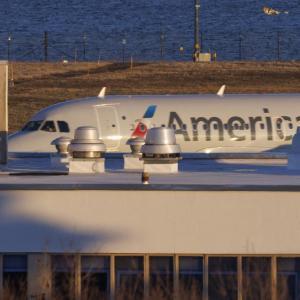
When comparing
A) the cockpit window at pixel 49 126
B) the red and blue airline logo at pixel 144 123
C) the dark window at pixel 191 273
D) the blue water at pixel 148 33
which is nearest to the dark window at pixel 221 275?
the dark window at pixel 191 273

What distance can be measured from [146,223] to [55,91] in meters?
47.6

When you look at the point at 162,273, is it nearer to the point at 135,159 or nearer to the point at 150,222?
the point at 150,222

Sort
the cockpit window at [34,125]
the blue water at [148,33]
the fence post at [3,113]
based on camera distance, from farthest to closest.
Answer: the blue water at [148,33] < the cockpit window at [34,125] < the fence post at [3,113]

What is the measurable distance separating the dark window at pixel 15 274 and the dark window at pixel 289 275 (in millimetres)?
3324

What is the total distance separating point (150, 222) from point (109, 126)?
16663 millimetres

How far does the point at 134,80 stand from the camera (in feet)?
226

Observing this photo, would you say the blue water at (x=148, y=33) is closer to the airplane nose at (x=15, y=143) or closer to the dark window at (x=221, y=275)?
the airplane nose at (x=15, y=143)

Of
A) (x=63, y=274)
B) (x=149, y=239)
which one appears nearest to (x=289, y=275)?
(x=149, y=239)

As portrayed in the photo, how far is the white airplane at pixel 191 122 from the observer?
35188 millimetres

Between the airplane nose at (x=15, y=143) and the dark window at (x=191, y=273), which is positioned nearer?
the dark window at (x=191, y=273)

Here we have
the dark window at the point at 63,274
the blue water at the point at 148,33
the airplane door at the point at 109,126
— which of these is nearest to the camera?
the dark window at the point at 63,274

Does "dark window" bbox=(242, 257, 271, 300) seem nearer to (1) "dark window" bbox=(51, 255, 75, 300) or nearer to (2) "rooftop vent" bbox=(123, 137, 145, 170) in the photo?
(1) "dark window" bbox=(51, 255, 75, 300)

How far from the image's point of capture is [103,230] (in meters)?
18.9

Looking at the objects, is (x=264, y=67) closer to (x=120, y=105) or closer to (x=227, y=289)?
(x=120, y=105)
